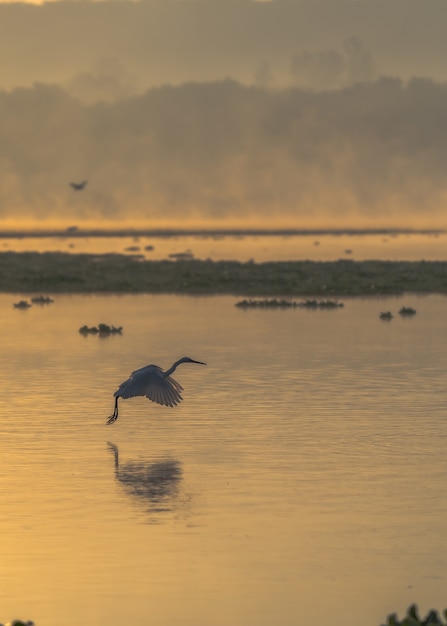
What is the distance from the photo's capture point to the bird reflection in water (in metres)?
17.3

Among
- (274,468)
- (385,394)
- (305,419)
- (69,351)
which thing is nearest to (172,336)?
(69,351)

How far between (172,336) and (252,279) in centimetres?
3049

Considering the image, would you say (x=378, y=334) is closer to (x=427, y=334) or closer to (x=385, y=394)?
(x=427, y=334)

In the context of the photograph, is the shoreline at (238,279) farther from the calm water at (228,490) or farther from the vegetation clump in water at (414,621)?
the vegetation clump in water at (414,621)

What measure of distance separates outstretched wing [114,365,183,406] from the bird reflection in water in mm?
1815

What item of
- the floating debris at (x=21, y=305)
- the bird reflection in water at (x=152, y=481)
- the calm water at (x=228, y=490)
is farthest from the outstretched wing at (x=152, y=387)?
the floating debris at (x=21, y=305)

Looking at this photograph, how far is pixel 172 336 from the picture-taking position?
39375 mm

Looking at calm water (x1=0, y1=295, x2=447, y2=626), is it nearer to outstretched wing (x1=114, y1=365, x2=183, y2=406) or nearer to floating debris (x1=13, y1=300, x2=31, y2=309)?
outstretched wing (x1=114, y1=365, x2=183, y2=406)

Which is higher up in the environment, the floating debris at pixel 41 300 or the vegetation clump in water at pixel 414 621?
the floating debris at pixel 41 300

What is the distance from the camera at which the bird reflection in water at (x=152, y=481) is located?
56.8 ft

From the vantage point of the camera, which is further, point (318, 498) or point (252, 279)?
point (252, 279)

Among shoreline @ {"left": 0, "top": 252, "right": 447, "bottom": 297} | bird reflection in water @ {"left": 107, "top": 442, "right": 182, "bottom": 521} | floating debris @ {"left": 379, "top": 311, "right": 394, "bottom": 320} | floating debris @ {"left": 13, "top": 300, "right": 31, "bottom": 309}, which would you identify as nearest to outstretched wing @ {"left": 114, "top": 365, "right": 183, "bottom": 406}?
bird reflection in water @ {"left": 107, "top": 442, "right": 182, "bottom": 521}

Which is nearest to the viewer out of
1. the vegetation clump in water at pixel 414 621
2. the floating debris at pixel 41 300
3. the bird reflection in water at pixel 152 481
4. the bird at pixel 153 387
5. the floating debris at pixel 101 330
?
the vegetation clump in water at pixel 414 621

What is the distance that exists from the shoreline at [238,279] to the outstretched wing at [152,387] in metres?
38.1
